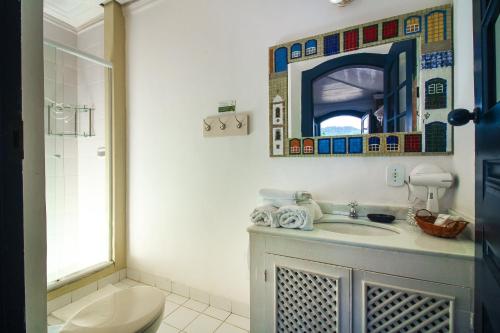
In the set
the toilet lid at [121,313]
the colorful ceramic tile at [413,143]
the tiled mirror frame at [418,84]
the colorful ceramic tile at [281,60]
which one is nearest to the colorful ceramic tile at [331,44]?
the tiled mirror frame at [418,84]

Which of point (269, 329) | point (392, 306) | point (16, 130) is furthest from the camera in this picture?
point (269, 329)

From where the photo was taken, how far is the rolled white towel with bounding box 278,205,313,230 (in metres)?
1.08

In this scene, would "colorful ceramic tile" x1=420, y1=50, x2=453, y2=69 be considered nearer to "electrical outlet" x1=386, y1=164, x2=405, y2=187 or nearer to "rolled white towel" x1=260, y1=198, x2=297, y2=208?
"electrical outlet" x1=386, y1=164, x2=405, y2=187

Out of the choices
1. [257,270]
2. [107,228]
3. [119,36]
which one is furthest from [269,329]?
[119,36]

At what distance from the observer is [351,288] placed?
0.93 m

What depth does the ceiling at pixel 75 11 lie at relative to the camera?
205 cm

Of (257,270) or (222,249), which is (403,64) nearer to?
(257,270)

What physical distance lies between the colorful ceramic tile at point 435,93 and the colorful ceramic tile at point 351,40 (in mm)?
434

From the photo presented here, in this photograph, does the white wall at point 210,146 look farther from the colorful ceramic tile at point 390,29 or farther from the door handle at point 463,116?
the door handle at point 463,116

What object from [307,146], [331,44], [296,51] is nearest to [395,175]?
[307,146]

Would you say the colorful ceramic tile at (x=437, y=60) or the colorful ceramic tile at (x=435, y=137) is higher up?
the colorful ceramic tile at (x=437, y=60)

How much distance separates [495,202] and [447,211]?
0.80 m

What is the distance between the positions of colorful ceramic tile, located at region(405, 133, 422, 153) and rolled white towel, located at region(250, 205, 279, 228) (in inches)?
30.8

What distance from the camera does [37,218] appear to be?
49cm
